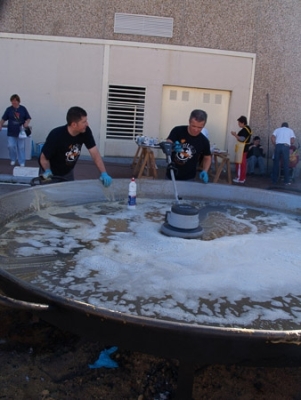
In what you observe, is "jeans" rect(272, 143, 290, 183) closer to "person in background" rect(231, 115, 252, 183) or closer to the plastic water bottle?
"person in background" rect(231, 115, 252, 183)

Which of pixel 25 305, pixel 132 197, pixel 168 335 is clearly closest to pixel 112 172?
pixel 132 197

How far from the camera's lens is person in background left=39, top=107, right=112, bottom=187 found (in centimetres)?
427

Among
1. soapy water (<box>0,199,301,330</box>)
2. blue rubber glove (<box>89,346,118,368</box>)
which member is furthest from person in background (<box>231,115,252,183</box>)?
blue rubber glove (<box>89,346,118,368</box>)

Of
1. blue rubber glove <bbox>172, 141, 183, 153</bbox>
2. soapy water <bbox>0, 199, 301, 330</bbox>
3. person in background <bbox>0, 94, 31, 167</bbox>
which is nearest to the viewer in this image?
soapy water <bbox>0, 199, 301, 330</bbox>

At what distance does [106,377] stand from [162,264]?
2.58ft

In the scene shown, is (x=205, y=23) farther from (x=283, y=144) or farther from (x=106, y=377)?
(x=106, y=377)

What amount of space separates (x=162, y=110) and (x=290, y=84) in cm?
343

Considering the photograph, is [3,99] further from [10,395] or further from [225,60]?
[10,395]

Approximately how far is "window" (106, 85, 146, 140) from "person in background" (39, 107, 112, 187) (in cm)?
713

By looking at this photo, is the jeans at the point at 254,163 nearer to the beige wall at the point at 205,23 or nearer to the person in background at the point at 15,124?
the beige wall at the point at 205,23

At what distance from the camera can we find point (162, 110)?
11.7 metres

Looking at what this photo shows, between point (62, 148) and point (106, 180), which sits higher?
point (62, 148)

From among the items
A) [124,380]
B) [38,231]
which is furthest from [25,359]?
[38,231]

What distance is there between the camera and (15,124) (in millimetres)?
9773
